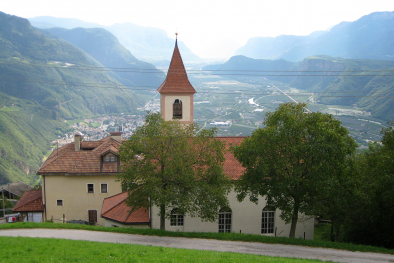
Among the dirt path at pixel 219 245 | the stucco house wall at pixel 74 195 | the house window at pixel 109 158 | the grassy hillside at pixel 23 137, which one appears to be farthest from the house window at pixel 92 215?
the grassy hillside at pixel 23 137

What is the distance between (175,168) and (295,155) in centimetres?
832

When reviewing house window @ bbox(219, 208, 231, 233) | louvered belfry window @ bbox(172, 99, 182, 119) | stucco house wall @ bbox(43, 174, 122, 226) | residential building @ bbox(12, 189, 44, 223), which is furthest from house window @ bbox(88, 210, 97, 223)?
house window @ bbox(219, 208, 231, 233)

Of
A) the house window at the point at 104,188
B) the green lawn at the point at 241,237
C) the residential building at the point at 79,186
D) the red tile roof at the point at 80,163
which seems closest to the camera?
the green lawn at the point at 241,237

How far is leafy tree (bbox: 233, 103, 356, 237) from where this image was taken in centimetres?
2169

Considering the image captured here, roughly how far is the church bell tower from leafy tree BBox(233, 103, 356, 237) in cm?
1585

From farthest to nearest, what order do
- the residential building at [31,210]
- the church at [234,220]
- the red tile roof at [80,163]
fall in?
the residential building at [31,210] < the red tile roof at [80,163] < the church at [234,220]

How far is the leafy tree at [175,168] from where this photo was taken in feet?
77.3

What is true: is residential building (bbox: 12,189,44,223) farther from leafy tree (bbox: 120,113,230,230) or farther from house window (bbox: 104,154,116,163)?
leafy tree (bbox: 120,113,230,230)

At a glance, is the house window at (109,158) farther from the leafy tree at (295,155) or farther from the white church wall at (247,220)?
the leafy tree at (295,155)

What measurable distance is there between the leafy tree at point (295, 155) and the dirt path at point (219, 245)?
2440 millimetres

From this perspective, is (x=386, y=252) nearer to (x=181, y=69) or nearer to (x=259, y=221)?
(x=259, y=221)

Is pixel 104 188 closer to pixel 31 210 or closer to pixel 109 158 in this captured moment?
pixel 109 158

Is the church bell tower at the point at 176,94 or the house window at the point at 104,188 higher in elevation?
the church bell tower at the point at 176,94

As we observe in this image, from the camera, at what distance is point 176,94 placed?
38.4 meters
